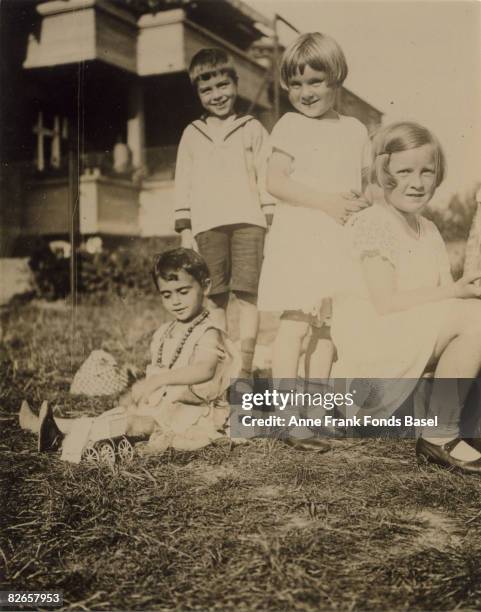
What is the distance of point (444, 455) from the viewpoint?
256 cm

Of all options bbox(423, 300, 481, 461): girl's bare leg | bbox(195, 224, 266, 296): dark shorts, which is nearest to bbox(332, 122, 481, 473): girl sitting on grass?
bbox(423, 300, 481, 461): girl's bare leg

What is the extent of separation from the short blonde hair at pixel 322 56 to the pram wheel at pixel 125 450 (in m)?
1.77

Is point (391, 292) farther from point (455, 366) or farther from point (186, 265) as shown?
point (186, 265)

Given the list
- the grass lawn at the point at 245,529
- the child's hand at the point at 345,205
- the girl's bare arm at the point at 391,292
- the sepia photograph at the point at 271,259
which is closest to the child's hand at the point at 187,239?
the sepia photograph at the point at 271,259

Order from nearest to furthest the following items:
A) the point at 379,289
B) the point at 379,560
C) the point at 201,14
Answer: the point at 379,560, the point at 379,289, the point at 201,14

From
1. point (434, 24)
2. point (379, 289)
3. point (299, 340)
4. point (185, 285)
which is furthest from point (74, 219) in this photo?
point (434, 24)

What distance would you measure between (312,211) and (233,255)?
1.32ft

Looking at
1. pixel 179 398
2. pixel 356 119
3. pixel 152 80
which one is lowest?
pixel 179 398

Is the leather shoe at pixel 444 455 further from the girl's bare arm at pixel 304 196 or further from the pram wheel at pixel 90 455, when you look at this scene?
the pram wheel at pixel 90 455

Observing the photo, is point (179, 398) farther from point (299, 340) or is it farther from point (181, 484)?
point (299, 340)

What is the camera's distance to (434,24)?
2.77 metres

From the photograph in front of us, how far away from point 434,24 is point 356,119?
0.58m

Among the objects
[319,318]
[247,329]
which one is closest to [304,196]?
[319,318]

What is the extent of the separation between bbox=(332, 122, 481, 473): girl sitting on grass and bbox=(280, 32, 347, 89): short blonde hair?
12.5 inches
